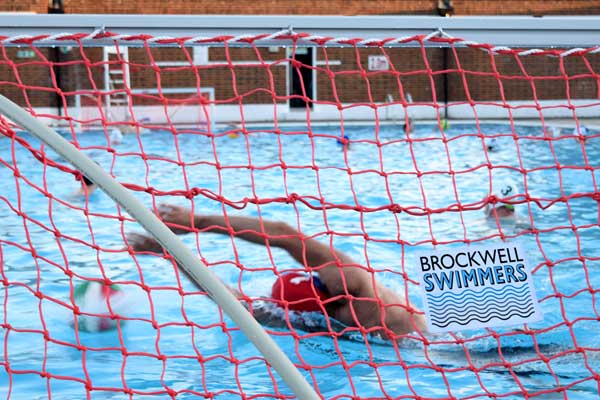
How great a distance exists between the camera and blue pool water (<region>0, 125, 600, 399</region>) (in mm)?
2799

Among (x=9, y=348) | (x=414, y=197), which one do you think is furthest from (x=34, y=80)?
(x=9, y=348)

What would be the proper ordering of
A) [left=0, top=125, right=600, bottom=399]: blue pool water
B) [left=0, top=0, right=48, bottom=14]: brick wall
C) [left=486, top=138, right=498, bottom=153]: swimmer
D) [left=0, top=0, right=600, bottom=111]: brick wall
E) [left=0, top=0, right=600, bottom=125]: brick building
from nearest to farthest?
1. [left=0, top=125, right=600, bottom=399]: blue pool water
2. [left=486, top=138, right=498, bottom=153]: swimmer
3. [left=0, top=0, right=48, bottom=14]: brick wall
4. [left=0, top=0, right=600, bottom=125]: brick building
5. [left=0, top=0, right=600, bottom=111]: brick wall

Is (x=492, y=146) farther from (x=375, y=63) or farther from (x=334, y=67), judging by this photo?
(x=334, y=67)

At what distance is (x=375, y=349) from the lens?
4207 mm

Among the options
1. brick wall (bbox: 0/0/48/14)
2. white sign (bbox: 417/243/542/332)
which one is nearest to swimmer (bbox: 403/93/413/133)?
white sign (bbox: 417/243/542/332)

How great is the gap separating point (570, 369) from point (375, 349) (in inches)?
39.0

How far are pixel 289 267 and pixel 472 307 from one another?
3731mm

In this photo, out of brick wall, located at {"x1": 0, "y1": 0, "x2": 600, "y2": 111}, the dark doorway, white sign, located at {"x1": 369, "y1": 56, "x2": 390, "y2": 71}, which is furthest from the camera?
the dark doorway

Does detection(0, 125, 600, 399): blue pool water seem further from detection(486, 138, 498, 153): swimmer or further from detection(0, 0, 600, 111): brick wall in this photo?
detection(0, 0, 600, 111): brick wall

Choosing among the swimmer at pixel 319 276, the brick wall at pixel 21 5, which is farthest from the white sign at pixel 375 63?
the swimmer at pixel 319 276

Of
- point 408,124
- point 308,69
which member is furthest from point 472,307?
point 308,69

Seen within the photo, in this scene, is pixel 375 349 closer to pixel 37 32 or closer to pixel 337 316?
pixel 337 316

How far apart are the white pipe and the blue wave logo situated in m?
0.85

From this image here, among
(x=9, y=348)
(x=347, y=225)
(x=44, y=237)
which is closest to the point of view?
(x=9, y=348)
